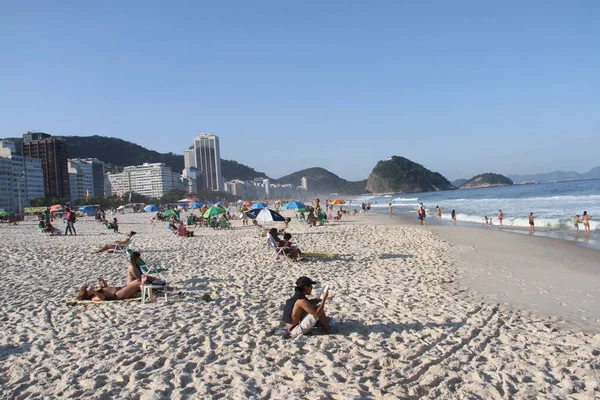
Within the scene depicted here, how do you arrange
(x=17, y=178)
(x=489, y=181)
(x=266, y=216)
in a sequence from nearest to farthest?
1. (x=266, y=216)
2. (x=17, y=178)
3. (x=489, y=181)

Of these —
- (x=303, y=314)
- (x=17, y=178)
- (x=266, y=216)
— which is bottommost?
(x=303, y=314)

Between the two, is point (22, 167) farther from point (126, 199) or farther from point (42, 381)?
point (42, 381)

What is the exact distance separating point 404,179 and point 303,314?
174m

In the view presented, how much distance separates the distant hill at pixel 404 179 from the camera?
174 meters

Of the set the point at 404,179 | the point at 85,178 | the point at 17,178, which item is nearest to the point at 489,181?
the point at 404,179

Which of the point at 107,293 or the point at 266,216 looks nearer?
the point at 107,293

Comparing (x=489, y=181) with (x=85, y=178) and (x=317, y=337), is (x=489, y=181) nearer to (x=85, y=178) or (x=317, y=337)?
(x=85, y=178)

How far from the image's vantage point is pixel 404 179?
571ft

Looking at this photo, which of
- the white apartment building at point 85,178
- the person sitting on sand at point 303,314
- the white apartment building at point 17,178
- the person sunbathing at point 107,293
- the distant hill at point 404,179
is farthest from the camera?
the distant hill at point 404,179

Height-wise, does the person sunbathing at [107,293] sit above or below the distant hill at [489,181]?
below

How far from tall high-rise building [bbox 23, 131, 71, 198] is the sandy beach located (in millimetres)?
119403

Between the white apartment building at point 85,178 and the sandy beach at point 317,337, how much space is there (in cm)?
13588

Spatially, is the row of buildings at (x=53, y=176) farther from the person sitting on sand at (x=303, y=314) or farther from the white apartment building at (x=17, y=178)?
the person sitting on sand at (x=303, y=314)

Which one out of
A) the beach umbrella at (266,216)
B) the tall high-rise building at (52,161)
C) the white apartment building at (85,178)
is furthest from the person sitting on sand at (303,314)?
the white apartment building at (85,178)
